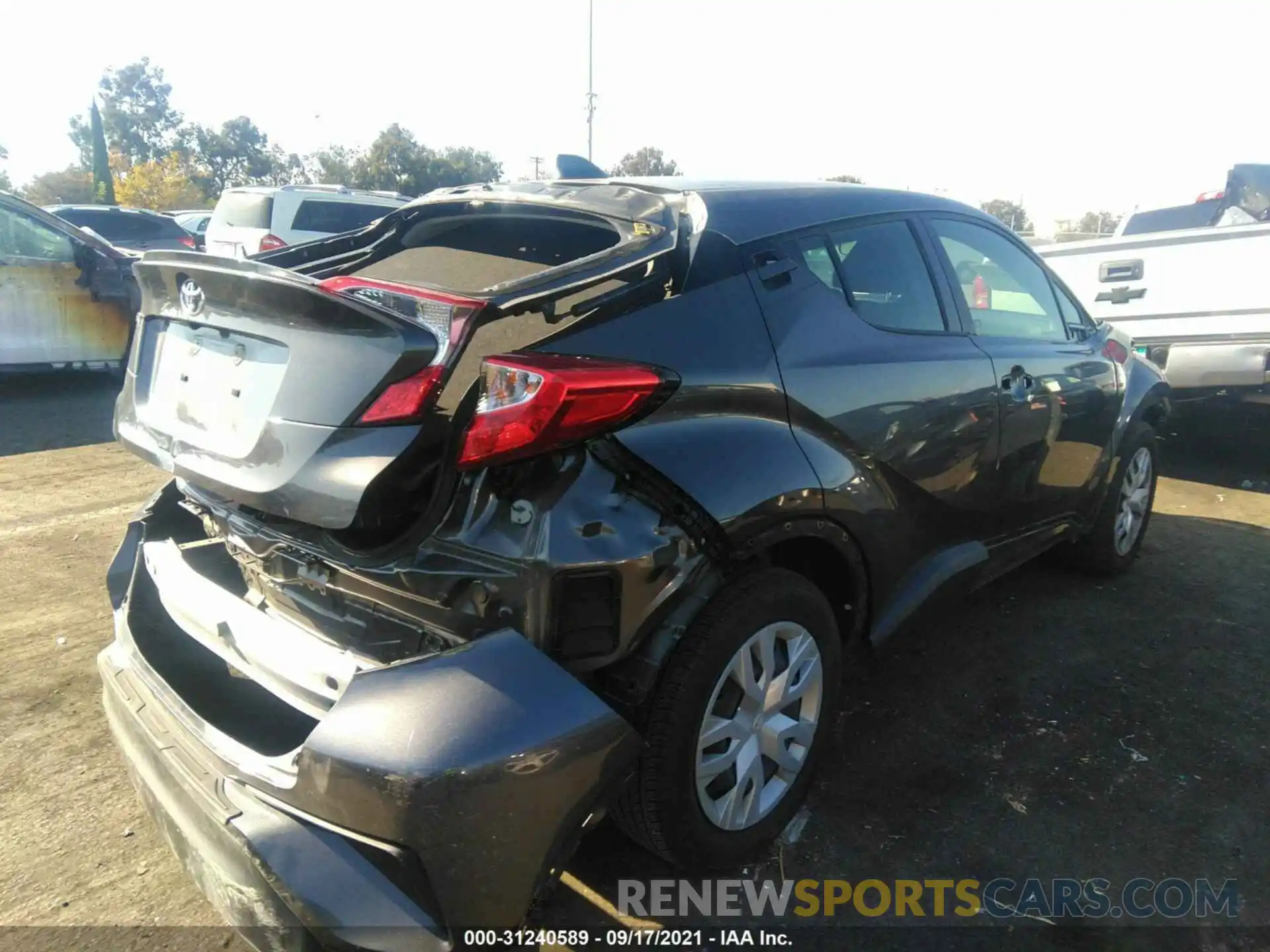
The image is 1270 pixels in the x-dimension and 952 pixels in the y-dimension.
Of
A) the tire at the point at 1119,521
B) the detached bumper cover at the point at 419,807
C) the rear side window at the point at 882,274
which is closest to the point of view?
the detached bumper cover at the point at 419,807

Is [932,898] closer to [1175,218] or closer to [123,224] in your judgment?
[1175,218]

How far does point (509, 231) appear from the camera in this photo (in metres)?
2.72

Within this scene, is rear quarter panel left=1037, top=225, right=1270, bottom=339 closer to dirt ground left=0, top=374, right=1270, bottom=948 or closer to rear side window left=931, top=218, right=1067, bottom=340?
dirt ground left=0, top=374, right=1270, bottom=948

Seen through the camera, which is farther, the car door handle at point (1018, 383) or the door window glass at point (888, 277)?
the car door handle at point (1018, 383)

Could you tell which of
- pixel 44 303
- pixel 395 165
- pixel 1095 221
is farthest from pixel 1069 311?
pixel 395 165

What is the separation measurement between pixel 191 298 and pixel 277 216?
1050cm

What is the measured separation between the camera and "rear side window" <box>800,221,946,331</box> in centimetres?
269

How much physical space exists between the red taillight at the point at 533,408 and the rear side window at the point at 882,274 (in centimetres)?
101

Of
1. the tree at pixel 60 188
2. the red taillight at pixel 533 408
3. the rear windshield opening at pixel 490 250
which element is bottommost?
the tree at pixel 60 188

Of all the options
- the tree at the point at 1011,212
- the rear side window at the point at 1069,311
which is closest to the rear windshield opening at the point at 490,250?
the rear side window at the point at 1069,311

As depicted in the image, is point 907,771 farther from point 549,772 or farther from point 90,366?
point 90,366

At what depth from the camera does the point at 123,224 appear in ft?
46.9

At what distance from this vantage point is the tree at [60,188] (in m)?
51.7

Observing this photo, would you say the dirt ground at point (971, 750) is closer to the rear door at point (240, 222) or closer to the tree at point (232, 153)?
the rear door at point (240, 222)
